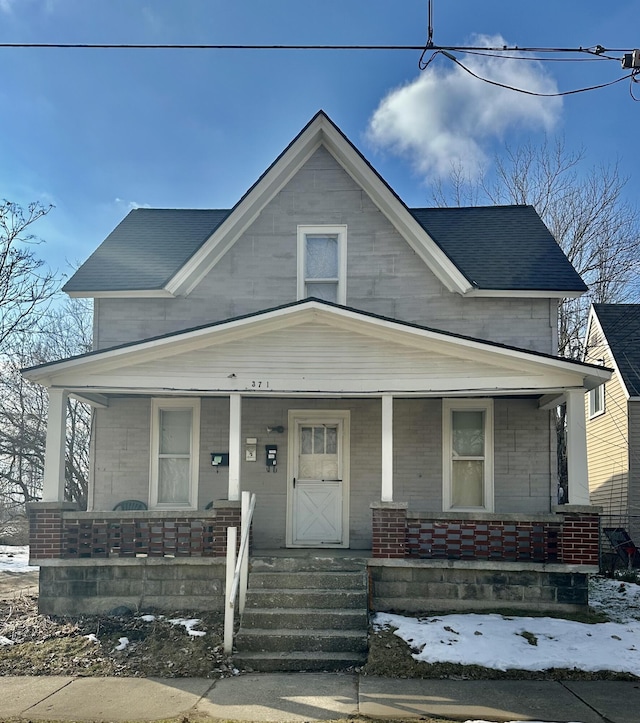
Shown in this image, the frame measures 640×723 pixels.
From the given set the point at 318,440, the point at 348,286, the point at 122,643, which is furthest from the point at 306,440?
the point at 122,643

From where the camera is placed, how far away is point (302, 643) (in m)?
7.71

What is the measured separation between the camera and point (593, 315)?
1962cm

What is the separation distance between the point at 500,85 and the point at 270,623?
23.3ft

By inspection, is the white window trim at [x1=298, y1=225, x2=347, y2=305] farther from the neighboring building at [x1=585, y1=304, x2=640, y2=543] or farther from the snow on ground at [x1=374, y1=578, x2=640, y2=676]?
the neighboring building at [x1=585, y1=304, x2=640, y2=543]

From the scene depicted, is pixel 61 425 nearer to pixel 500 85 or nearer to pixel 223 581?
pixel 223 581

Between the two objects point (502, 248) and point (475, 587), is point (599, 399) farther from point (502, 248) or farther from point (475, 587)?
point (475, 587)

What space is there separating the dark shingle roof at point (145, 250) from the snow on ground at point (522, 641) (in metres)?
6.92

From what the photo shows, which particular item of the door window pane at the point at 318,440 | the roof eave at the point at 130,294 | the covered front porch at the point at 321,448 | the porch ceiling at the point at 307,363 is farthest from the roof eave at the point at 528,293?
the roof eave at the point at 130,294

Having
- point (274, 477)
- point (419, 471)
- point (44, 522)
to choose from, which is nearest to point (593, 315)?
point (419, 471)

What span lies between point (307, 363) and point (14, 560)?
9.64 m

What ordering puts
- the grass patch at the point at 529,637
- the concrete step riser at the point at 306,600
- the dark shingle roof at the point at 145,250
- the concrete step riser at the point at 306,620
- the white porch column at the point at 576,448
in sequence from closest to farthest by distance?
1. the grass patch at the point at 529,637
2. the concrete step riser at the point at 306,620
3. the concrete step riser at the point at 306,600
4. the white porch column at the point at 576,448
5. the dark shingle roof at the point at 145,250

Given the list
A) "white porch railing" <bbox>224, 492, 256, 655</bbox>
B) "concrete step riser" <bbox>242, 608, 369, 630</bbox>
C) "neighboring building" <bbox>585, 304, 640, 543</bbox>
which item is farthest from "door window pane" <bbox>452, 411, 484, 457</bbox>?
"neighboring building" <bbox>585, 304, 640, 543</bbox>

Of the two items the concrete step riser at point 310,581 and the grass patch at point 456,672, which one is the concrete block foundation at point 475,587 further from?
the grass patch at point 456,672

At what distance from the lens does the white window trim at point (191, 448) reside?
11445 millimetres
